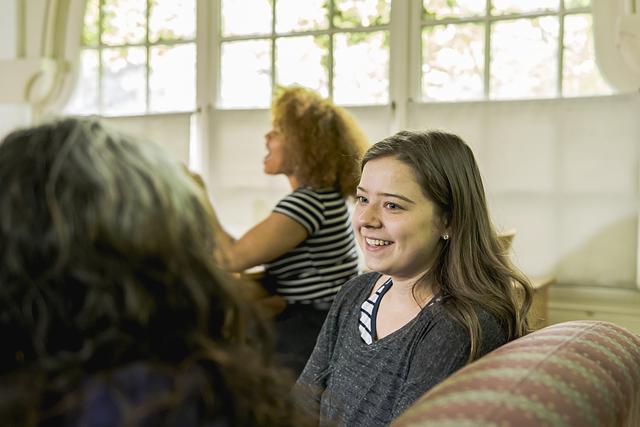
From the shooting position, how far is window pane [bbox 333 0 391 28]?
4383 mm

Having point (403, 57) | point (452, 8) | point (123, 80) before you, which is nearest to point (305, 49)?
point (403, 57)

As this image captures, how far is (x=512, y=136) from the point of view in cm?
395

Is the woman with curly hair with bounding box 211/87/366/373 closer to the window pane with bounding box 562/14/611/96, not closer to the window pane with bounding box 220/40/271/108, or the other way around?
the window pane with bounding box 562/14/611/96

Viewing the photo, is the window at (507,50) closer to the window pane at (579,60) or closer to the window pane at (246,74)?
the window pane at (579,60)

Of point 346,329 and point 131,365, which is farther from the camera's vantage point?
point 346,329

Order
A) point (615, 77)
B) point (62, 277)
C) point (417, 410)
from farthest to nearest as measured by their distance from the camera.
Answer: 1. point (615, 77)
2. point (417, 410)
3. point (62, 277)

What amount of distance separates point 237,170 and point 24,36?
1.56m

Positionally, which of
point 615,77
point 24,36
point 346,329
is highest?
point 24,36

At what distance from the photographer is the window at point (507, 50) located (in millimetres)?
3914

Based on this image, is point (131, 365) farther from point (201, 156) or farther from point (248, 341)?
point (201, 156)

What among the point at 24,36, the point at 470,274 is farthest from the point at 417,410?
the point at 24,36

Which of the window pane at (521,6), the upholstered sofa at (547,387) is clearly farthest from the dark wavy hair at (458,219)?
the window pane at (521,6)

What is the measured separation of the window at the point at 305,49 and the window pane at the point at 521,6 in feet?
1.86

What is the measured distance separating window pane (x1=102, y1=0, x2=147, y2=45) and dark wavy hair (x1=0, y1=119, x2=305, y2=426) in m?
4.45
